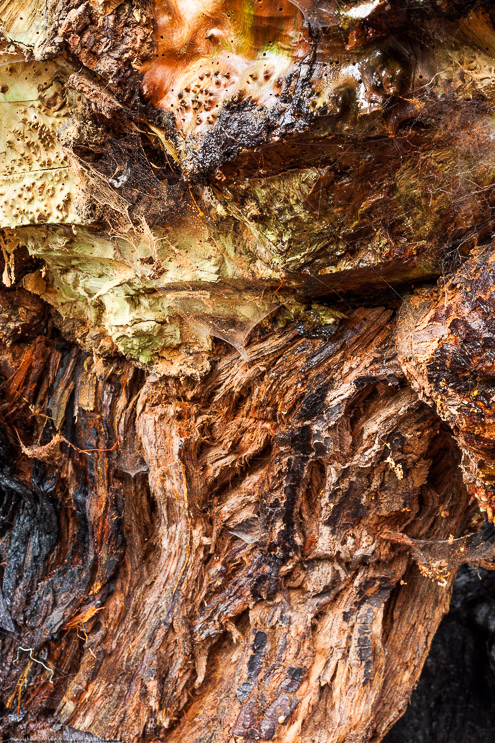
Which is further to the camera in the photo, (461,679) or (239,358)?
(461,679)

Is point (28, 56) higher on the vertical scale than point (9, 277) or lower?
higher

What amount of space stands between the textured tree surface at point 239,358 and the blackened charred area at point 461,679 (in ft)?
4.81

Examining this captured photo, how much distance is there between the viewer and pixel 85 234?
2230 millimetres

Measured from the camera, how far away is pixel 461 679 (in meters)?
3.71

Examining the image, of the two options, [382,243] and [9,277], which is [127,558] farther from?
[382,243]

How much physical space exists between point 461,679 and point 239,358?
305cm

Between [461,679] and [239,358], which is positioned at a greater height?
[239,358]

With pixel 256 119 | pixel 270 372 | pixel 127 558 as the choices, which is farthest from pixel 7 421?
pixel 256 119

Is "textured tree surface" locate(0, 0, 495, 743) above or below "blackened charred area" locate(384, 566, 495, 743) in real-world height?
above

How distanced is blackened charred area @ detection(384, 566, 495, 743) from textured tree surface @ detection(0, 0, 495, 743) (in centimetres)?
147

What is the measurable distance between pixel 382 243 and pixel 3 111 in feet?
5.31

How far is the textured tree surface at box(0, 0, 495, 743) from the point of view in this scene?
1529mm

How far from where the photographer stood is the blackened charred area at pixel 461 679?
361 cm

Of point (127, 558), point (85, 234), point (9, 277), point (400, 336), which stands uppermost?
point (400, 336)
